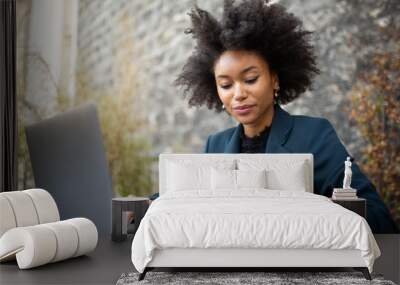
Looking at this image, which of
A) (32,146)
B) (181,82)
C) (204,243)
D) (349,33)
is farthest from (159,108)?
(204,243)

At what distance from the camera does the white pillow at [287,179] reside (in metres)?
6.23

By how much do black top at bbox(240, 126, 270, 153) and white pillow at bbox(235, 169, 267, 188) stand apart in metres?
0.71

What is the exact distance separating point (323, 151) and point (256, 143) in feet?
2.20

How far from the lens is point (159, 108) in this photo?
24.6 ft

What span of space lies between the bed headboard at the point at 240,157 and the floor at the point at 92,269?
100cm

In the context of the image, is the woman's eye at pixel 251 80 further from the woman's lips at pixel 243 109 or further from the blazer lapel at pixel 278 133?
the blazer lapel at pixel 278 133

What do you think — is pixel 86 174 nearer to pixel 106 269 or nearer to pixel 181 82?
pixel 181 82

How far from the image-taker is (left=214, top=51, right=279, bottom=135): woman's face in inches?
268

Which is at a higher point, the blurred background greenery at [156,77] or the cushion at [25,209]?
the blurred background greenery at [156,77]

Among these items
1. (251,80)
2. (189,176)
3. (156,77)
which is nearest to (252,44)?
(251,80)

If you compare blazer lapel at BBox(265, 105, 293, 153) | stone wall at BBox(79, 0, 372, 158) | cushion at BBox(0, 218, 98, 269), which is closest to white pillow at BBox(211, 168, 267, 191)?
blazer lapel at BBox(265, 105, 293, 153)

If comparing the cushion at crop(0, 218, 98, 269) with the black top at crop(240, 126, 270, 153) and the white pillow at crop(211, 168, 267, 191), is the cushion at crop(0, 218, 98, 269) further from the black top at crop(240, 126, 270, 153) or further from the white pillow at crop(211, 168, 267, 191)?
the black top at crop(240, 126, 270, 153)

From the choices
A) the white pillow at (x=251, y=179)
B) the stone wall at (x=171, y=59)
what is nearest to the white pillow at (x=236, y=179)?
the white pillow at (x=251, y=179)

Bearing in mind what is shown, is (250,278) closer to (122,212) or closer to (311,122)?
(122,212)
